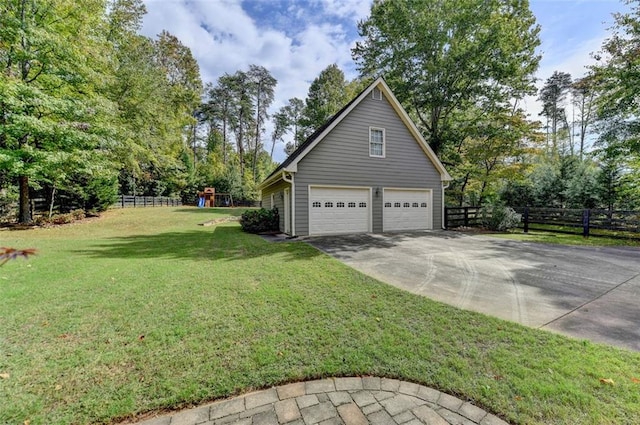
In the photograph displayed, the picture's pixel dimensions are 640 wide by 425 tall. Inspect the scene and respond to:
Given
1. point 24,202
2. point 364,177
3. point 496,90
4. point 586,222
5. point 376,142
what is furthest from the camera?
point 496,90

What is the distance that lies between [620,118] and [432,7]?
11417mm

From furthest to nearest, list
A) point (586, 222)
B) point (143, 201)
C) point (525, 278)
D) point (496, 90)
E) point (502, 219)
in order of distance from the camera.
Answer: point (143, 201) < point (496, 90) < point (502, 219) < point (586, 222) < point (525, 278)

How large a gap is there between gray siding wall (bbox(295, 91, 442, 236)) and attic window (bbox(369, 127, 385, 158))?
0.64 feet

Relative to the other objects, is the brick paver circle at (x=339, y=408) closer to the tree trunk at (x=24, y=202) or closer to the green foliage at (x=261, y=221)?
the green foliage at (x=261, y=221)

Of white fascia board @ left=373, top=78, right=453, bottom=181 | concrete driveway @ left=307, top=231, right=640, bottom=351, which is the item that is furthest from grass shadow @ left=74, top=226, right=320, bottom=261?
white fascia board @ left=373, top=78, right=453, bottom=181

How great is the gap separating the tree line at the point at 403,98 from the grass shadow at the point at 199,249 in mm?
6281

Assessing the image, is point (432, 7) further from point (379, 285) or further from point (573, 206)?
point (379, 285)

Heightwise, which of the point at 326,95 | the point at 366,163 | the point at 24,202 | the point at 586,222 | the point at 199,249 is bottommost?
the point at 199,249

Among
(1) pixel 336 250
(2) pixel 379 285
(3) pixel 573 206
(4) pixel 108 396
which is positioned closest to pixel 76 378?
(4) pixel 108 396

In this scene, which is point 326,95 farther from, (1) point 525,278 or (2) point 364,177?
(1) point 525,278

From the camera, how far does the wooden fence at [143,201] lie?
23487mm

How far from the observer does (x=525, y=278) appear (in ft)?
17.8

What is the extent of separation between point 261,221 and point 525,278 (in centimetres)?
985

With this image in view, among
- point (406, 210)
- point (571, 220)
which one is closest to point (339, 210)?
point (406, 210)
